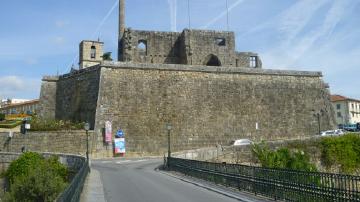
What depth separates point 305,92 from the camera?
47906 millimetres

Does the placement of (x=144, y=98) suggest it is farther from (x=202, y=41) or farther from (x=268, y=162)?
(x=268, y=162)

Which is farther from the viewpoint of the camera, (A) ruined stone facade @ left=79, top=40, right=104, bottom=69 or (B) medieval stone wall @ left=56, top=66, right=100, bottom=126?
(A) ruined stone facade @ left=79, top=40, right=104, bottom=69

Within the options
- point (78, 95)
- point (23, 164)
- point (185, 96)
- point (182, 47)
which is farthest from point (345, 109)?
point (23, 164)

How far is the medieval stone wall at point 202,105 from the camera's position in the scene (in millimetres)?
39594

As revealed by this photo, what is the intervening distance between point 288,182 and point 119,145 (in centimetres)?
2611

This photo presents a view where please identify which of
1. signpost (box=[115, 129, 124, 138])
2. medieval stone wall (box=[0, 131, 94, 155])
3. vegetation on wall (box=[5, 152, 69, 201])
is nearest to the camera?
vegetation on wall (box=[5, 152, 69, 201])

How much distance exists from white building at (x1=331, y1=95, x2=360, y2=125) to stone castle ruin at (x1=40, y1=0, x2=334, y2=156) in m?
52.5

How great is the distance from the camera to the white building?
323 feet

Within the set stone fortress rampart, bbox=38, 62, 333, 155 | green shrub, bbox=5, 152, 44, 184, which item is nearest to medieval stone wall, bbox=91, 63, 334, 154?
stone fortress rampart, bbox=38, 62, 333, 155

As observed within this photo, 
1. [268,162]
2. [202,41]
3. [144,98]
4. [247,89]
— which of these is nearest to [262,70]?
[247,89]

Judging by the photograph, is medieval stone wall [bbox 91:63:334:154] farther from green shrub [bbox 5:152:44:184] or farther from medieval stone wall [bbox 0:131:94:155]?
green shrub [bbox 5:152:44:184]

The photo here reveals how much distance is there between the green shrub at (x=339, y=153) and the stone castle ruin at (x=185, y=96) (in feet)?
30.0

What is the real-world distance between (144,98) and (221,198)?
27.7 m

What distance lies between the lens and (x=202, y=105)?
4259cm
